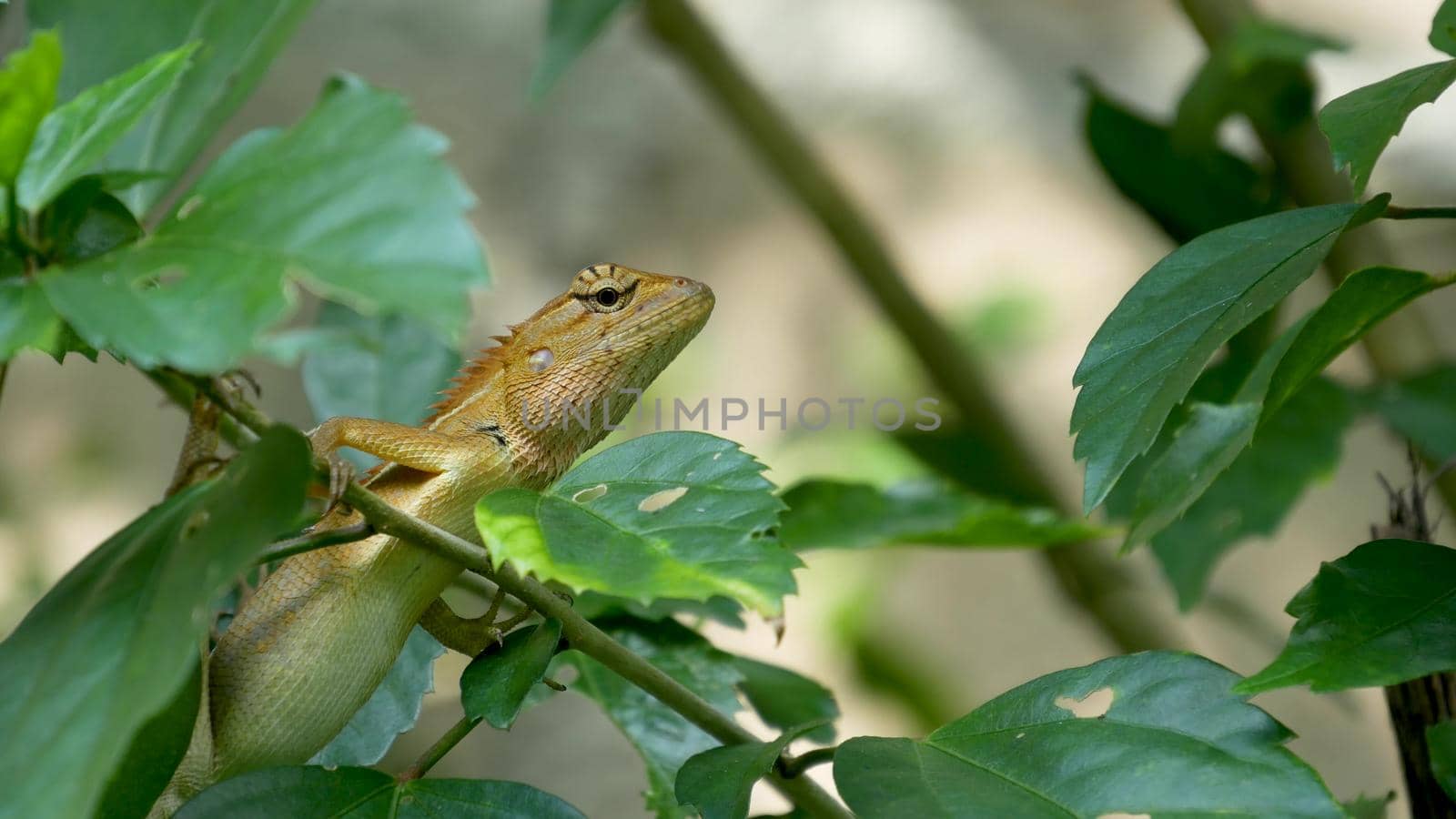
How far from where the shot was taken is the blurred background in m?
4.87

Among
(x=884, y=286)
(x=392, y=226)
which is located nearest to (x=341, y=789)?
(x=392, y=226)

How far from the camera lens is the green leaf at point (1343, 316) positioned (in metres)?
1.02

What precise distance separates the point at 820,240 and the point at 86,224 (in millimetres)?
3957

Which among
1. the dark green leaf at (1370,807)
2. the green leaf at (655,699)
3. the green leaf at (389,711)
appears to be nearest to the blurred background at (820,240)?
the green leaf at (655,699)

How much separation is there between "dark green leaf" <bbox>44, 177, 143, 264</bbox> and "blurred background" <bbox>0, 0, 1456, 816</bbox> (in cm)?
370

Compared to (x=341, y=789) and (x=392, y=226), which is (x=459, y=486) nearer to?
(x=341, y=789)

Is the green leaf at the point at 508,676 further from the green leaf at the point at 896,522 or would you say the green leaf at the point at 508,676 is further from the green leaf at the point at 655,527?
the green leaf at the point at 896,522

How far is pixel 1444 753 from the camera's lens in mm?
1035

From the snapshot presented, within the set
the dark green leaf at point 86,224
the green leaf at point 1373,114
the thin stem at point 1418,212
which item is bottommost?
the thin stem at point 1418,212

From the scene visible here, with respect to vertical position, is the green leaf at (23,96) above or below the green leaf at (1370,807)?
above

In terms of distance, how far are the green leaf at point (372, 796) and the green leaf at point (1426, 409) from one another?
5.40ft

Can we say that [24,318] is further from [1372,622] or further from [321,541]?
[1372,622]

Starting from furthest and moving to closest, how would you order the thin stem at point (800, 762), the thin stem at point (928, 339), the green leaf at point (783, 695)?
1. the thin stem at point (928, 339)
2. the green leaf at point (783, 695)
3. the thin stem at point (800, 762)

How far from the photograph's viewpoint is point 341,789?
1127 millimetres
